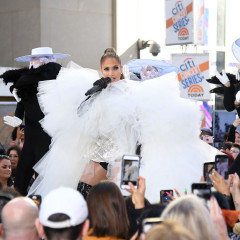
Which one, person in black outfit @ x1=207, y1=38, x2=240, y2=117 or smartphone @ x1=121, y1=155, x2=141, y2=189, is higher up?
person in black outfit @ x1=207, y1=38, x2=240, y2=117

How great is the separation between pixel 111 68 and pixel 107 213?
200 cm

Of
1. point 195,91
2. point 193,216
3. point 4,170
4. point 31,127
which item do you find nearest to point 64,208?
point 193,216

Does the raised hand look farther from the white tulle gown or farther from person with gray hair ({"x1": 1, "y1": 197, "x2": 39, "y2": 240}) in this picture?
person with gray hair ({"x1": 1, "y1": 197, "x2": 39, "y2": 240})

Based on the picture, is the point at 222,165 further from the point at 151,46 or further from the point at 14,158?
the point at 151,46

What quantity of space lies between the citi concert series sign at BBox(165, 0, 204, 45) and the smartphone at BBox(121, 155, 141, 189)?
31.3 ft

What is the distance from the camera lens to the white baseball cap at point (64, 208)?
2.65 meters

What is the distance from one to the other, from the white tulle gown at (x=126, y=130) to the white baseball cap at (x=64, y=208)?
187 cm

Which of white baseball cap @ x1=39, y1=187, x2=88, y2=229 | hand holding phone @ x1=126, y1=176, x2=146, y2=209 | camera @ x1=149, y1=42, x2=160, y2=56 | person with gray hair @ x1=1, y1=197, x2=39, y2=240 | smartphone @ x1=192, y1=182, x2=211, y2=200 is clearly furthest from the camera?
camera @ x1=149, y1=42, x2=160, y2=56

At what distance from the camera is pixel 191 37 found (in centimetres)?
1313

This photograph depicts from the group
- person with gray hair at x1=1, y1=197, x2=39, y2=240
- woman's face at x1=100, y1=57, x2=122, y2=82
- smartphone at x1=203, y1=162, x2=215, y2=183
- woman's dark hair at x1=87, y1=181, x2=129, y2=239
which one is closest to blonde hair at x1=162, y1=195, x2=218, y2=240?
person with gray hair at x1=1, y1=197, x2=39, y2=240

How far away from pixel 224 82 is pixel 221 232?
2.95 metres

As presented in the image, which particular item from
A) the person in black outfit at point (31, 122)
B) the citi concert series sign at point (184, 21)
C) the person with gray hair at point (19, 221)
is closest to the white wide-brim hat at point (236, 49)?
the person in black outfit at point (31, 122)

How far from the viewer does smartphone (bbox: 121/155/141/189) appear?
3.80m

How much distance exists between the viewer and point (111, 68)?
5.09 m
